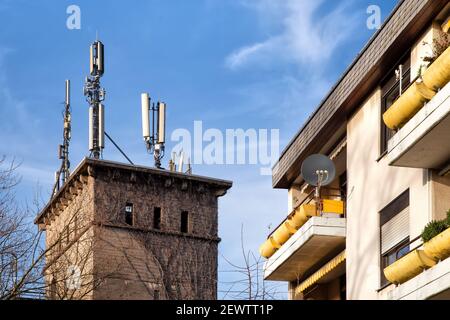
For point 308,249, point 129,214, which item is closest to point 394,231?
point 308,249

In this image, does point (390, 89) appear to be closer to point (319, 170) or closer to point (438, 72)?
point (319, 170)

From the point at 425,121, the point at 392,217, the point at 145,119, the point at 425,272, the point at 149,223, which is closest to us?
the point at 425,272

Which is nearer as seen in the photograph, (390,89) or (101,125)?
(390,89)

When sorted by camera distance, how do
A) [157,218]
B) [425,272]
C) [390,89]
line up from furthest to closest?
[157,218] → [390,89] → [425,272]

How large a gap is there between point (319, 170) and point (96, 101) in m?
49.4

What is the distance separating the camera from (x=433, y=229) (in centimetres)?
1853

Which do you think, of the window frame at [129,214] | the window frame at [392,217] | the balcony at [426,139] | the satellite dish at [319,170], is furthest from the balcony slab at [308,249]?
the window frame at [129,214]

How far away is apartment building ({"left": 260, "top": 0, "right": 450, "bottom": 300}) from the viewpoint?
744 inches

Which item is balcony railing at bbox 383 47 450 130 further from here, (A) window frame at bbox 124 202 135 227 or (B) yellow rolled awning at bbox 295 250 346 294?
(A) window frame at bbox 124 202 135 227

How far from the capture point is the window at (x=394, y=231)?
21.5 meters

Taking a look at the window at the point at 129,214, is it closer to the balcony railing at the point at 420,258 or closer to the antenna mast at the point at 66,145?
the antenna mast at the point at 66,145

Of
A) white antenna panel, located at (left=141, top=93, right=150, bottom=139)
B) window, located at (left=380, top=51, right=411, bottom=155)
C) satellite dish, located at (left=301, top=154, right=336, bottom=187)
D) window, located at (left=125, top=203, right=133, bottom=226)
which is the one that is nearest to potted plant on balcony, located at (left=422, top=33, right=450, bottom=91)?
window, located at (left=380, top=51, right=411, bottom=155)

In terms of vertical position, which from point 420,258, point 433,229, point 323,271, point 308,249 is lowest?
point 420,258

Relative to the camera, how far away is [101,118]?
240 ft
